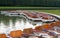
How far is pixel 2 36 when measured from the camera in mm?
3676

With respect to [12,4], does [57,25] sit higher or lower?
higher

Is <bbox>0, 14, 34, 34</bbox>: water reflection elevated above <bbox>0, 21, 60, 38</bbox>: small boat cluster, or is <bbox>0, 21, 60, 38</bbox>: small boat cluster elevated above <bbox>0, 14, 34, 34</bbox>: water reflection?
<bbox>0, 21, 60, 38</bbox>: small boat cluster

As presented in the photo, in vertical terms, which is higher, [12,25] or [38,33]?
[38,33]

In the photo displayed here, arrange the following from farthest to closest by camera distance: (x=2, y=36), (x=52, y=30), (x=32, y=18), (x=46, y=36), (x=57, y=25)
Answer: (x=32, y=18) → (x=57, y=25) → (x=52, y=30) → (x=46, y=36) → (x=2, y=36)

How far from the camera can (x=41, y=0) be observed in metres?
12.5

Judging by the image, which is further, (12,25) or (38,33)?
(12,25)

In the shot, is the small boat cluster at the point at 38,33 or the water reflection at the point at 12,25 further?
the water reflection at the point at 12,25

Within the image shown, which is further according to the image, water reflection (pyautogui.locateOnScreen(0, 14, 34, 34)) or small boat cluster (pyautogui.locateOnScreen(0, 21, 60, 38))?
water reflection (pyautogui.locateOnScreen(0, 14, 34, 34))

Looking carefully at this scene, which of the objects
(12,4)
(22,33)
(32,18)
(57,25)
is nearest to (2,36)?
(22,33)

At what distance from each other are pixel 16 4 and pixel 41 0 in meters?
1.60

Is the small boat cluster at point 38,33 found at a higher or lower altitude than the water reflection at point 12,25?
higher

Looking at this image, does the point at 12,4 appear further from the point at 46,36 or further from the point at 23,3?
the point at 46,36

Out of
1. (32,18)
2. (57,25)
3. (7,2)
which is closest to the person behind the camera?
(57,25)

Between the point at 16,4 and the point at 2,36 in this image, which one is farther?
the point at 16,4
